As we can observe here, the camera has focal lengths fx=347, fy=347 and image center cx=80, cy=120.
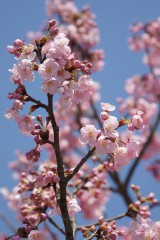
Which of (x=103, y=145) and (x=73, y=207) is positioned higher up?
(x=103, y=145)

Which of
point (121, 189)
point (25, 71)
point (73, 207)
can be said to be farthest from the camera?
point (121, 189)

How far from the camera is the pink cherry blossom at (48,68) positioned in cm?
222

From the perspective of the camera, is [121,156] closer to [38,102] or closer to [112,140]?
[112,140]

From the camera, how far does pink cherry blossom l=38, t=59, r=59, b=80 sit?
2225 millimetres

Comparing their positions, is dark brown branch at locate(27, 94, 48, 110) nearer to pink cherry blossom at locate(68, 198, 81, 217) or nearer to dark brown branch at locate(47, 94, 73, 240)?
dark brown branch at locate(47, 94, 73, 240)

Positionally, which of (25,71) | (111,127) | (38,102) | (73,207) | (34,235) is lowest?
(34,235)

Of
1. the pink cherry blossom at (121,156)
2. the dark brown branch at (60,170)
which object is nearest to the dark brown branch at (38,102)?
the dark brown branch at (60,170)

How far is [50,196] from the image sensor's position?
11.2 feet

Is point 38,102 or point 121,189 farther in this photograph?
point 121,189

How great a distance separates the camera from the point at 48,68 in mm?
2225

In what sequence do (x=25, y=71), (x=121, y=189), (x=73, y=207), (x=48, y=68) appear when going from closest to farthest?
(x=48, y=68), (x=25, y=71), (x=73, y=207), (x=121, y=189)

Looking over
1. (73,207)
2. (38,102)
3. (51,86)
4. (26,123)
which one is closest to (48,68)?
(51,86)

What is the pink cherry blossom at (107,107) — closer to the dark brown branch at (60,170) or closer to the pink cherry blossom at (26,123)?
the dark brown branch at (60,170)

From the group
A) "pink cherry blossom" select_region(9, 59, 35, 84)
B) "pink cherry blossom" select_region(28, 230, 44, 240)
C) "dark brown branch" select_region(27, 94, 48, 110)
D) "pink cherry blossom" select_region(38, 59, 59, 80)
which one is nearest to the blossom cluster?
"dark brown branch" select_region(27, 94, 48, 110)
